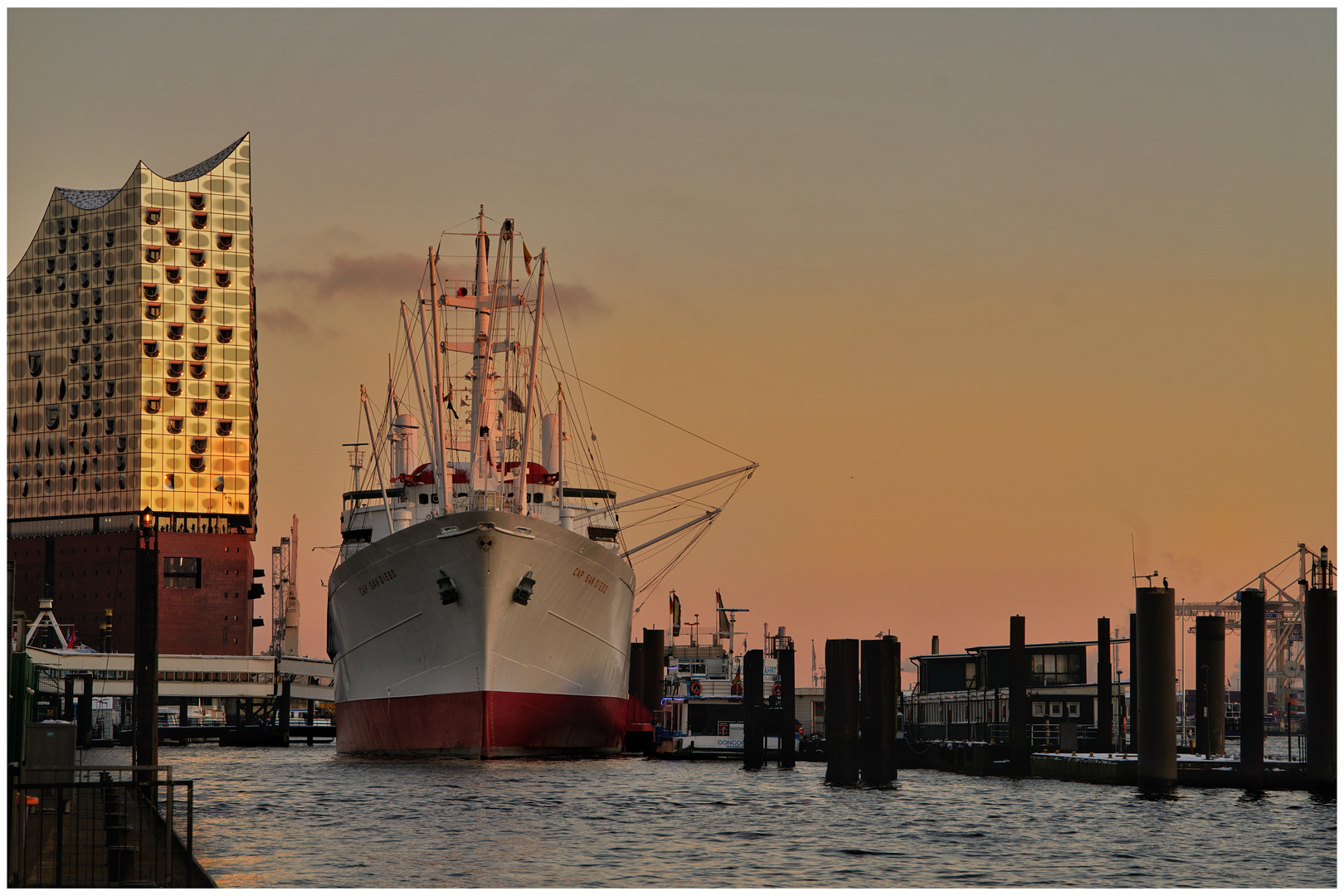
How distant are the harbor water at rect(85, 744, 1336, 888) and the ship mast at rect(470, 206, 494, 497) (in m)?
22.0

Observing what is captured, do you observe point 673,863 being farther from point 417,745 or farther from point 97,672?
point 97,672

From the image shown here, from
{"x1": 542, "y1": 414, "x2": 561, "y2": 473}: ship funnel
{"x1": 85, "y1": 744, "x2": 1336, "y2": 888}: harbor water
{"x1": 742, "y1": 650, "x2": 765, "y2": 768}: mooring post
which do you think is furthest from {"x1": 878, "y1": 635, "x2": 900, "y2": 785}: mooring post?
{"x1": 542, "y1": 414, "x2": 561, "y2": 473}: ship funnel

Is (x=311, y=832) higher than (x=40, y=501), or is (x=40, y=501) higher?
(x=40, y=501)

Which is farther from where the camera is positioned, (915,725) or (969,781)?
(915,725)

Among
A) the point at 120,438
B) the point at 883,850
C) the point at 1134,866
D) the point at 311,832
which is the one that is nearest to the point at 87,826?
the point at 311,832

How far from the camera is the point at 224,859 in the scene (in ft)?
101

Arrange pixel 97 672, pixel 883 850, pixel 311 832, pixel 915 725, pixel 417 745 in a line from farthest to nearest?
pixel 97 672 → pixel 915 725 → pixel 417 745 → pixel 311 832 → pixel 883 850

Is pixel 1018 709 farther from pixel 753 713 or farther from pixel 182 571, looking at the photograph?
pixel 182 571

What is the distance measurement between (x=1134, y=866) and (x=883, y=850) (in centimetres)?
A: 529

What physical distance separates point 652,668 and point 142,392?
327 feet

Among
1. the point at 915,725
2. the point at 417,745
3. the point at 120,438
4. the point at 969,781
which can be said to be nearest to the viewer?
the point at 969,781

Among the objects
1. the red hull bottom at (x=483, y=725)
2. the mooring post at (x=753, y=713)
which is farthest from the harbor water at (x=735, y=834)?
the mooring post at (x=753, y=713)

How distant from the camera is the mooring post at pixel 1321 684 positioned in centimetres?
4450

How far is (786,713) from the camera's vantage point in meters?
67.7
